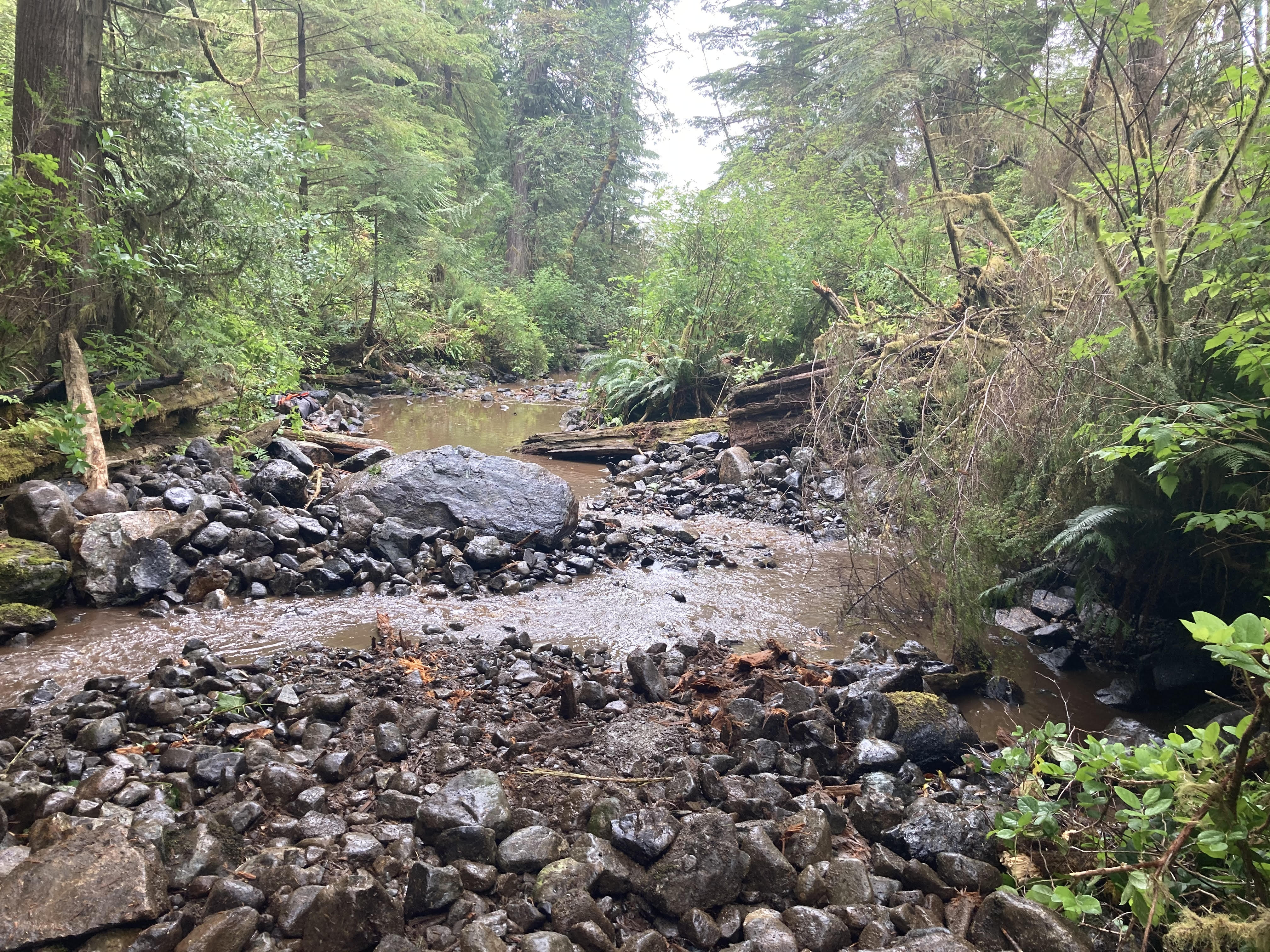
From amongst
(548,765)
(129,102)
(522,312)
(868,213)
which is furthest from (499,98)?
(548,765)

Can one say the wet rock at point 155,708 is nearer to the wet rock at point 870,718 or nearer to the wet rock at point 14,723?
the wet rock at point 14,723

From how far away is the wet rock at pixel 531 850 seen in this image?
7.91ft

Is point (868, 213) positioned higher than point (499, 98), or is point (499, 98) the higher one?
point (499, 98)

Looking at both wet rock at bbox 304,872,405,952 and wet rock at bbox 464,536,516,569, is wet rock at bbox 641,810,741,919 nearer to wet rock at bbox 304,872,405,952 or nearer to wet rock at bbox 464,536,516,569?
wet rock at bbox 304,872,405,952

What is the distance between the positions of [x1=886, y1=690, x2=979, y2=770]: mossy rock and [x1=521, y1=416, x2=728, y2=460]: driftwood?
711 cm

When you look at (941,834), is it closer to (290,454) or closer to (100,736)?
(100,736)

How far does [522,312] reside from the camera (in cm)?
2162

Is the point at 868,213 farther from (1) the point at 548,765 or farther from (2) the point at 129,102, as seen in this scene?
(1) the point at 548,765

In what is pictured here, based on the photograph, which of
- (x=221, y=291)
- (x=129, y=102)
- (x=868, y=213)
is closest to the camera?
(x=129, y=102)

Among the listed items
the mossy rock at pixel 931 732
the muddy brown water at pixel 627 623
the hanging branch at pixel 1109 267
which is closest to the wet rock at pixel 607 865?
the mossy rock at pixel 931 732

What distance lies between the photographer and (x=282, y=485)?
6438mm

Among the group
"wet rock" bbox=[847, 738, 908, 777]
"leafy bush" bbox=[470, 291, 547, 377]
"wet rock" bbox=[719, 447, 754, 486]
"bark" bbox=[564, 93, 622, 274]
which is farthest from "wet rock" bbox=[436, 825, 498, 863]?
"bark" bbox=[564, 93, 622, 274]

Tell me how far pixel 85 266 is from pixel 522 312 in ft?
51.3

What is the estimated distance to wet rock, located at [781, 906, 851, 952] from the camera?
2164 mm
